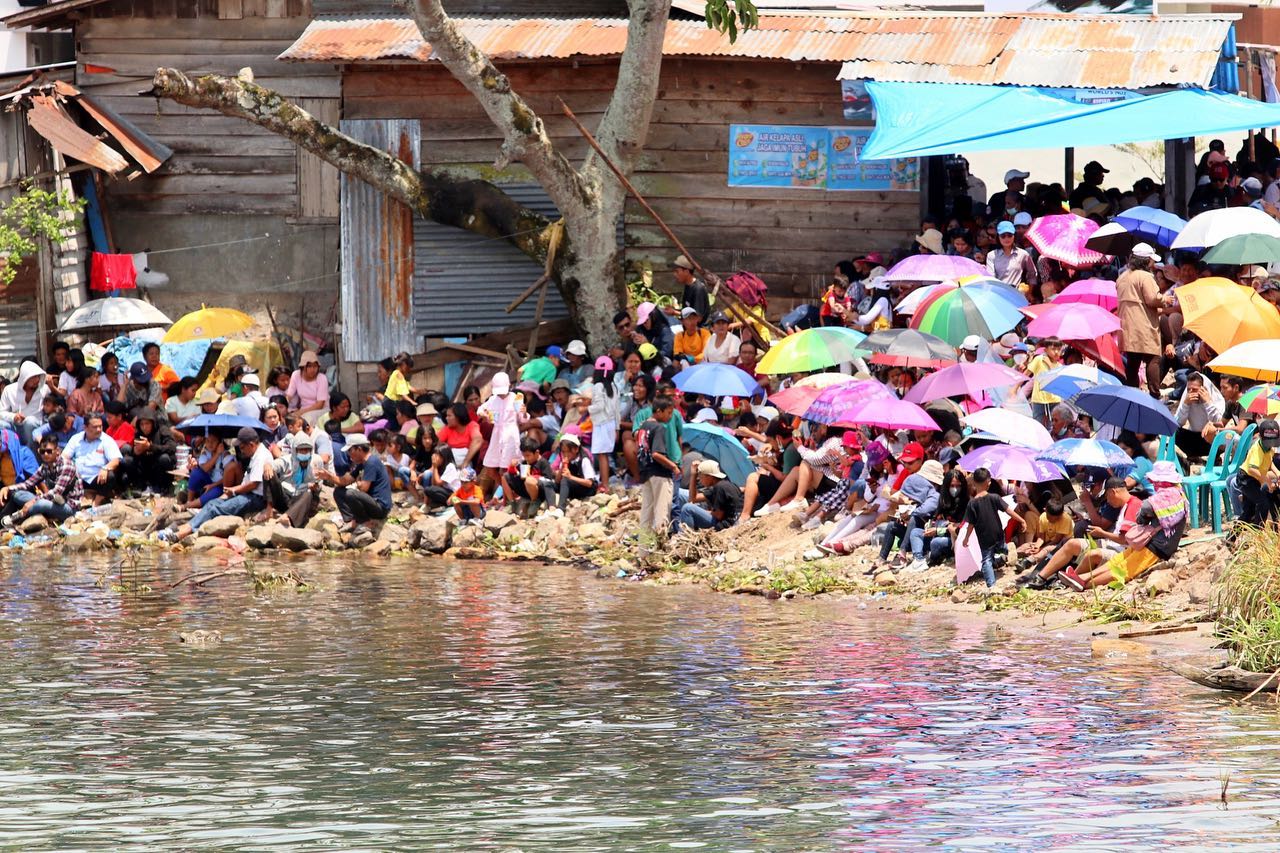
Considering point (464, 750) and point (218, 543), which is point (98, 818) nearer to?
point (464, 750)

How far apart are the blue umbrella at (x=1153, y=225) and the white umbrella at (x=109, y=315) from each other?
12233 millimetres

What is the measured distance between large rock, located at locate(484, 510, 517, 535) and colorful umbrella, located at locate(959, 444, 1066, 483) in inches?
237

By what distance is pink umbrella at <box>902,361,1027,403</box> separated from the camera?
16438 mm

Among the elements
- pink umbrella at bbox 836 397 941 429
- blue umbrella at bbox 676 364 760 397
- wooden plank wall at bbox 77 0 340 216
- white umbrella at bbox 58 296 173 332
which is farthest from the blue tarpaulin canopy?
white umbrella at bbox 58 296 173 332

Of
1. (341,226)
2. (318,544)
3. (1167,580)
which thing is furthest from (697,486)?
(341,226)

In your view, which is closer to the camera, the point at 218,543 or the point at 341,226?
the point at 218,543

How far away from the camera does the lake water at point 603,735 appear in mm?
9008

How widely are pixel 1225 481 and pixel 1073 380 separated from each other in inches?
68.9

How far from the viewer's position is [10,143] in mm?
23797

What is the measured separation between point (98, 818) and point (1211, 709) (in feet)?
21.5

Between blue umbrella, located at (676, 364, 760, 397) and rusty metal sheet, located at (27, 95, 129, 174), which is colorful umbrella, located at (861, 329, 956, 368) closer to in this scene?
blue umbrella, located at (676, 364, 760, 397)

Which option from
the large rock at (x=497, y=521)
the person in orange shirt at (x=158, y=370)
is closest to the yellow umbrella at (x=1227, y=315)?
the large rock at (x=497, y=521)

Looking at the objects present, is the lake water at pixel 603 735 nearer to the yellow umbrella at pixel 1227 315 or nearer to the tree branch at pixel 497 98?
the yellow umbrella at pixel 1227 315

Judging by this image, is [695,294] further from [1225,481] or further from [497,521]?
[1225,481]
